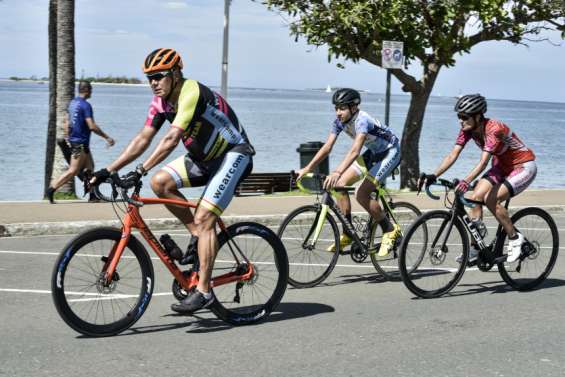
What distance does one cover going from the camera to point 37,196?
25156 millimetres

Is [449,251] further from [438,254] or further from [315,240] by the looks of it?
[315,240]

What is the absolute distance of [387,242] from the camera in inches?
358

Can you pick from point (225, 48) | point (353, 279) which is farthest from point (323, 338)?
point (225, 48)

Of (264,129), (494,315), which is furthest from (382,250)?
(264,129)

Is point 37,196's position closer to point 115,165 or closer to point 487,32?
point 487,32

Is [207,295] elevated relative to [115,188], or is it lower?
lower

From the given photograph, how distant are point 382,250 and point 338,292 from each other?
35.7 inches

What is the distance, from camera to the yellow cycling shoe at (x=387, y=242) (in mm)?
9070

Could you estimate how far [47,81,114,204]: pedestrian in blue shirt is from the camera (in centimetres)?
1510

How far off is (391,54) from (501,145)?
8.36m

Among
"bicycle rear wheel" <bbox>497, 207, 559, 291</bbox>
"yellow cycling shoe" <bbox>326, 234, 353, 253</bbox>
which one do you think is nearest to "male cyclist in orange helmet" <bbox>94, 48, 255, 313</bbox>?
"yellow cycling shoe" <bbox>326, 234, 353, 253</bbox>

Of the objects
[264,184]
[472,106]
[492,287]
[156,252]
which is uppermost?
[472,106]

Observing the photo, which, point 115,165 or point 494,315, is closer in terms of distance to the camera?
point 115,165

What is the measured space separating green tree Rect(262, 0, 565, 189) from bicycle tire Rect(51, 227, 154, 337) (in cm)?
1212
